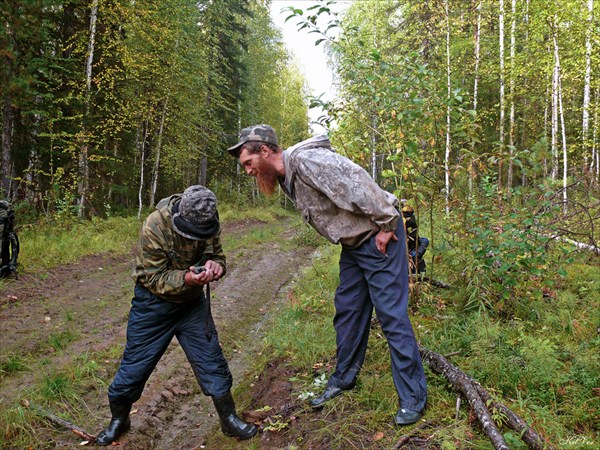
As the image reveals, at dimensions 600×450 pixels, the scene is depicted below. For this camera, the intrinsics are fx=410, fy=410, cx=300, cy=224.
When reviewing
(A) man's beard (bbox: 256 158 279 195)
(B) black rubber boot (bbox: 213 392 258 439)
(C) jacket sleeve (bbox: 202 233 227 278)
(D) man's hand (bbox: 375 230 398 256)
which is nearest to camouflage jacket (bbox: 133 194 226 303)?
(C) jacket sleeve (bbox: 202 233 227 278)

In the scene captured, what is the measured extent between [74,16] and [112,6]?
1257 millimetres

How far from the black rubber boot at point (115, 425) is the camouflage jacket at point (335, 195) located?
211 cm

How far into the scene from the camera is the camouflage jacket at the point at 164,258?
10.1 feet

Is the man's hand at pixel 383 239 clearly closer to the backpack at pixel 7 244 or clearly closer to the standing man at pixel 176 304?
the standing man at pixel 176 304

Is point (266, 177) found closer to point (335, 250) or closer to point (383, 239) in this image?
point (383, 239)

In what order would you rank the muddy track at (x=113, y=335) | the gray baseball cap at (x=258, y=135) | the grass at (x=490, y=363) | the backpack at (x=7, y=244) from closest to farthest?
the grass at (x=490, y=363), the gray baseball cap at (x=258, y=135), the muddy track at (x=113, y=335), the backpack at (x=7, y=244)

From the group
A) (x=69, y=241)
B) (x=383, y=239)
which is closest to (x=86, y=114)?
(x=69, y=241)

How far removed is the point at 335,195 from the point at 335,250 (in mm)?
8236

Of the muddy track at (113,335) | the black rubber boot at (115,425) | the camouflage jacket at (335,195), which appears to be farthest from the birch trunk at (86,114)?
the camouflage jacket at (335,195)

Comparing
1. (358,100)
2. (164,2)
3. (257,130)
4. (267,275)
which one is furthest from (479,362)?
(164,2)

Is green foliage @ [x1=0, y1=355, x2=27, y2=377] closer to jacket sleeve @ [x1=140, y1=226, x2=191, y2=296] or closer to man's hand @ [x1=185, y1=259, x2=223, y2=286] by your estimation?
jacket sleeve @ [x1=140, y1=226, x2=191, y2=296]

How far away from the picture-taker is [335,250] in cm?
1098

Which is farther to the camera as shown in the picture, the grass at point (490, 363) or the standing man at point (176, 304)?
the standing man at point (176, 304)

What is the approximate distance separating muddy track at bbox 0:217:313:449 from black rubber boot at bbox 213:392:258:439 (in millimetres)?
368
